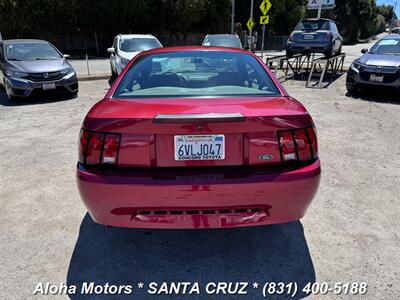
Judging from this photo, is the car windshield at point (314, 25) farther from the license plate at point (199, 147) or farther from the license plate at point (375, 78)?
the license plate at point (199, 147)

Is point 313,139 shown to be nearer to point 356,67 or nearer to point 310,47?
point 356,67

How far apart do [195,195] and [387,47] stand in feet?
32.3

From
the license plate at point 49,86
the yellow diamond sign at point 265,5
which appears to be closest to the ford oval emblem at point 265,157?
the license plate at point 49,86

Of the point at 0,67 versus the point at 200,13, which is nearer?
the point at 0,67

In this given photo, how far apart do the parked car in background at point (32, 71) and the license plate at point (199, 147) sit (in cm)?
731

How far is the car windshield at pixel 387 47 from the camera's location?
939cm

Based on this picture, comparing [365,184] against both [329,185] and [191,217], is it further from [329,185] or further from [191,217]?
[191,217]

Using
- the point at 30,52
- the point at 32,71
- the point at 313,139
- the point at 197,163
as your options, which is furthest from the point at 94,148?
the point at 30,52

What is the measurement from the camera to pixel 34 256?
2.71 metres

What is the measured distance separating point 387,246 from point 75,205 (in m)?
3.05

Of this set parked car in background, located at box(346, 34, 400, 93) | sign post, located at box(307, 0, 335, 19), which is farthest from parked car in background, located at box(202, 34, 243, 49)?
sign post, located at box(307, 0, 335, 19)

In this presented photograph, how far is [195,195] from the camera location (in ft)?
7.16

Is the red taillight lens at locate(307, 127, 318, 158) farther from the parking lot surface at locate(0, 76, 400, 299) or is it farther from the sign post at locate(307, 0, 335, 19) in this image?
the sign post at locate(307, 0, 335, 19)

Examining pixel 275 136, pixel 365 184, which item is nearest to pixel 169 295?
pixel 275 136
